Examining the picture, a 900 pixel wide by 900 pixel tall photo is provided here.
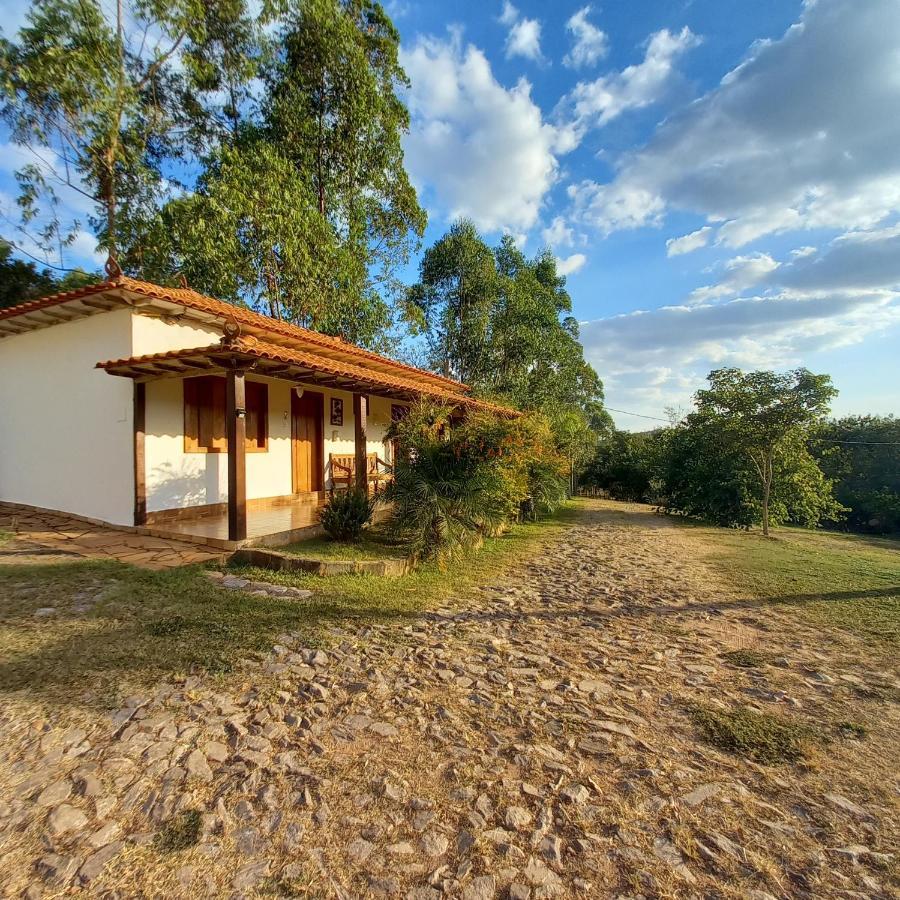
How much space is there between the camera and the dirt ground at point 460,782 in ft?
6.06

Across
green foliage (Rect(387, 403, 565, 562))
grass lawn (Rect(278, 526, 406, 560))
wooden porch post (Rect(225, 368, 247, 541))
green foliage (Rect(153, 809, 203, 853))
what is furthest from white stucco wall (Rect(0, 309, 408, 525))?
green foliage (Rect(153, 809, 203, 853))

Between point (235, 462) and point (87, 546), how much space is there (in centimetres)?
242

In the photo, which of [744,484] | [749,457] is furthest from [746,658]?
[744,484]

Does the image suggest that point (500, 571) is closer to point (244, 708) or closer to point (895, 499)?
point (244, 708)

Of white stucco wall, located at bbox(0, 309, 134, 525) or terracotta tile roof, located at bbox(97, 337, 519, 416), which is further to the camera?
white stucco wall, located at bbox(0, 309, 134, 525)

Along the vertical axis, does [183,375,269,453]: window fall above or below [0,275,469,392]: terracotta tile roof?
below

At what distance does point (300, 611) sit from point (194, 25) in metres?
17.8

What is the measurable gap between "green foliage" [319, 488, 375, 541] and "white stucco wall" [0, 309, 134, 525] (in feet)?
10.1

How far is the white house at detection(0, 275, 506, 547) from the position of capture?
6824 mm

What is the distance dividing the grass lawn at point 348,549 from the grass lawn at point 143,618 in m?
0.53

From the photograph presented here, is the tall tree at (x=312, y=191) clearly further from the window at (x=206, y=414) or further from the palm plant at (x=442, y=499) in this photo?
the palm plant at (x=442, y=499)

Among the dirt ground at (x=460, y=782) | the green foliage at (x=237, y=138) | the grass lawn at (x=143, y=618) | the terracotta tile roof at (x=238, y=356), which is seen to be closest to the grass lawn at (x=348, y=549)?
the grass lawn at (x=143, y=618)

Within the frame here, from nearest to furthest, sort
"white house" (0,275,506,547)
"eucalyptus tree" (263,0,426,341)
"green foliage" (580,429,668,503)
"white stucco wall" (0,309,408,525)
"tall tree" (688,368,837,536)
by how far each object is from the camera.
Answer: "white house" (0,275,506,547) < "white stucco wall" (0,309,408,525) < "tall tree" (688,368,837,536) < "eucalyptus tree" (263,0,426,341) < "green foliage" (580,429,668,503)

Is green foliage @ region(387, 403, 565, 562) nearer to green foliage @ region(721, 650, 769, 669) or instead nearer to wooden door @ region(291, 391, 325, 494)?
wooden door @ region(291, 391, 325, 494)
